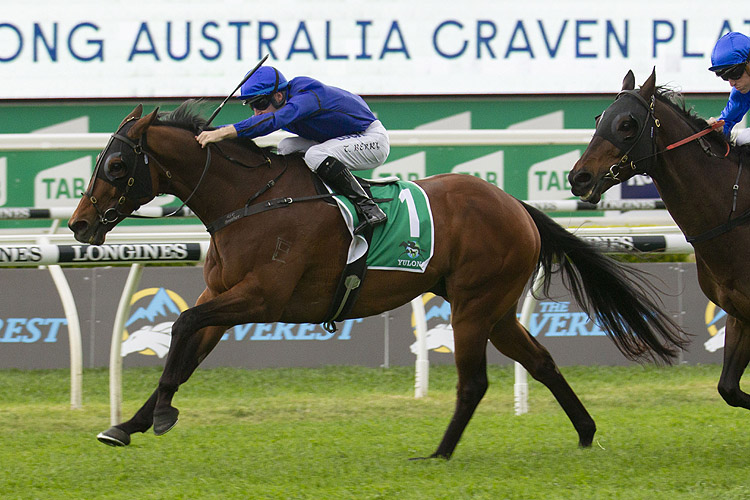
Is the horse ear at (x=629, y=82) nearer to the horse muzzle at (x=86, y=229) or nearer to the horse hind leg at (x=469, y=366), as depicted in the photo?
the horse hind leg at (x=469, y=366)

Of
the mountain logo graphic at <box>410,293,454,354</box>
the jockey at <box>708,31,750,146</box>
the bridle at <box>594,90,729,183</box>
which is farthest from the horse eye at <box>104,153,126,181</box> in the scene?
the mountain logo graphic at <box>410,293,454,354</box>

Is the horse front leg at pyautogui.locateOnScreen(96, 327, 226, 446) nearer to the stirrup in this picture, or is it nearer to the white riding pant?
the stirrup

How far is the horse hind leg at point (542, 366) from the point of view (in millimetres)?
4820

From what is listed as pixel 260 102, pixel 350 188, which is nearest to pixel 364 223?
pixel 350 188

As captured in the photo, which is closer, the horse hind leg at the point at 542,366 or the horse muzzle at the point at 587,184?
the horse muzzle at the point at 587,184

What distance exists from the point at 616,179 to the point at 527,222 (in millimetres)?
643

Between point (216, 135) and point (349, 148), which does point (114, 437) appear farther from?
point (349, 148)

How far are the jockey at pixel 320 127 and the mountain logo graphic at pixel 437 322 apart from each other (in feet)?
7.46

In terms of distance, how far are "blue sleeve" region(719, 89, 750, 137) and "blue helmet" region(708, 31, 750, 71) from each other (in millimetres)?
224

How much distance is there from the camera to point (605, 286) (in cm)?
515

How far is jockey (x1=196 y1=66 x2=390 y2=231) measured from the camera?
172 inches

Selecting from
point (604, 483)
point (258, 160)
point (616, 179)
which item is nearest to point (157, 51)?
point (258, 160)

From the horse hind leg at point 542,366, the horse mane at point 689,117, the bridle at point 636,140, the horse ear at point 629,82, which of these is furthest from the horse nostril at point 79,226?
the horse mane at point 689,117

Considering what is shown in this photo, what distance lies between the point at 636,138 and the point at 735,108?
62 centimetres
